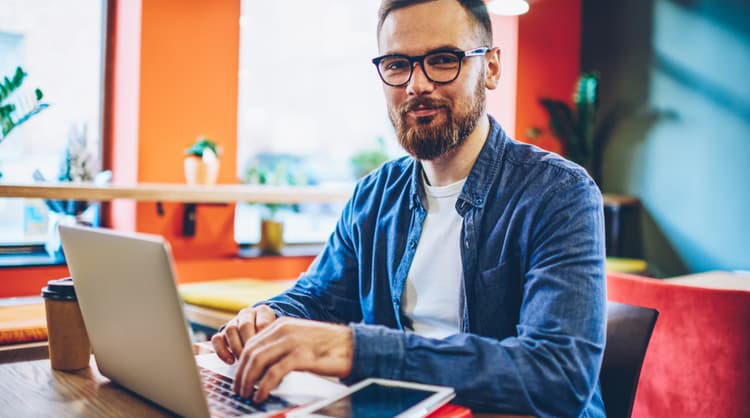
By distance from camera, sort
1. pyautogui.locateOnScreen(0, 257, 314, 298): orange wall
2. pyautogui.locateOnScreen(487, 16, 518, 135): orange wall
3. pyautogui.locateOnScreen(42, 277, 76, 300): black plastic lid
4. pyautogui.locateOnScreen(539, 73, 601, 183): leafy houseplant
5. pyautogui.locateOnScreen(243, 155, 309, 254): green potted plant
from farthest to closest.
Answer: pyautogui.locateOnScreen(539, 73, 601, 183): leafy houseplant
pyautogui.locateOnScreen(487, 16, 518, 135): orange wall
pyautogui.locateOnScreen(243, 155, 309, 254): green potted plant
pyautogui.locateOnScreen(0, 257, 314, 298): orange wall
pyautogui.locateOnScreen(42, 277, 76, 300): black plastic lid

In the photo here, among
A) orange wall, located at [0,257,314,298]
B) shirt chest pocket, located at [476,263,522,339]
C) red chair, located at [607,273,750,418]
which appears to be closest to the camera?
shirt chest pocket, located at [476,263,522,339]

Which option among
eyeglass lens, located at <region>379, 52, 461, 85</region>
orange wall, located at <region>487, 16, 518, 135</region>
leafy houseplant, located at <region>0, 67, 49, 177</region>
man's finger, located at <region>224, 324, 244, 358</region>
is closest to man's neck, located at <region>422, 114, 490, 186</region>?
eyeglass lens, located at <region>379, 52, 461, 85</region>

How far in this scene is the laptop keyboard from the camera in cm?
83

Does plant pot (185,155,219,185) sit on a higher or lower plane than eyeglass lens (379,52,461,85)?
lower

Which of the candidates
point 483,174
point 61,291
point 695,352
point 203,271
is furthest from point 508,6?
point 61,291

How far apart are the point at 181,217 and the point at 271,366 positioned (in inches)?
114

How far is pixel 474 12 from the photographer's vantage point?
138 centimetres

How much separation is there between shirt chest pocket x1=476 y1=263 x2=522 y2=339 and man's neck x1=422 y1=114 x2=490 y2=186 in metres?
0.28

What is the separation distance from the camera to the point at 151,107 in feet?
11.1

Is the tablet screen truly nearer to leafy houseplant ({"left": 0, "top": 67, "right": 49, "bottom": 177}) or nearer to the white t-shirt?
the white t-shirt

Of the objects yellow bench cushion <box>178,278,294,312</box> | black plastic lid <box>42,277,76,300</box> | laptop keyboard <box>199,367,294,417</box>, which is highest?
black plastic lid <box>42,277,76,300</box>

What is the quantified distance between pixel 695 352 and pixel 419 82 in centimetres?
104

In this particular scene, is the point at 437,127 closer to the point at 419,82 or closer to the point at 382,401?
the point at 419,82

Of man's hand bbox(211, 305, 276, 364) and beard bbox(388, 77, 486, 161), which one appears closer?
man's hand bbox(211, 305, 276, 364)
